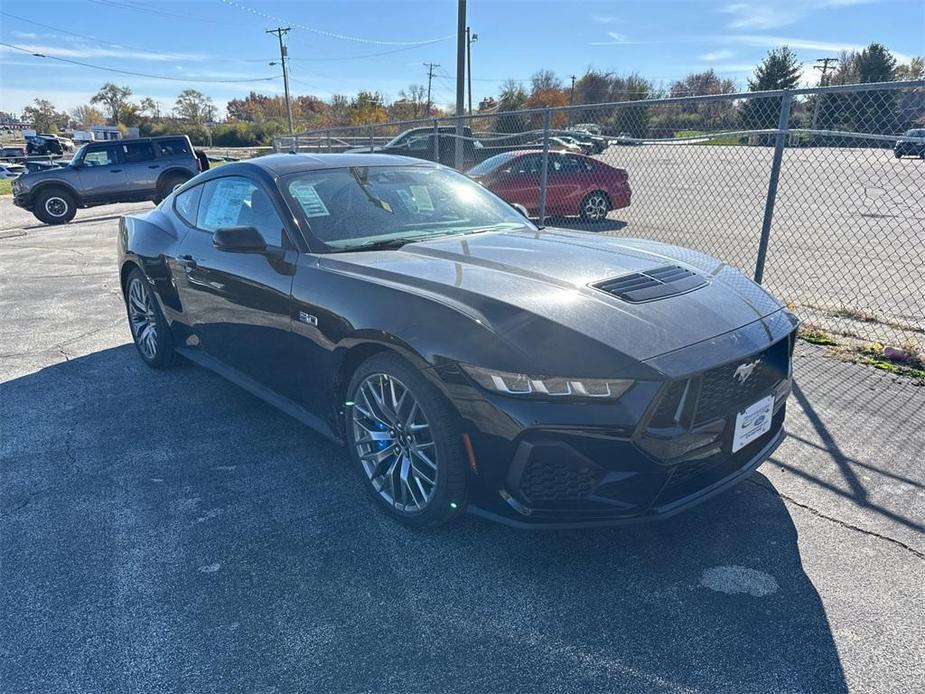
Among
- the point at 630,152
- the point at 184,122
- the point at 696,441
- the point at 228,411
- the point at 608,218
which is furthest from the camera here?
the point at 184,122

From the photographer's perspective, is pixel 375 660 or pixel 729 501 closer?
pixel 375 660

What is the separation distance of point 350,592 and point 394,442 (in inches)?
25.3

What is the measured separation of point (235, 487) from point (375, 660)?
4.69 feet

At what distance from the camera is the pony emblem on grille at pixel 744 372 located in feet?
7.98

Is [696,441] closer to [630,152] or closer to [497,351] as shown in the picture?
[497,351]

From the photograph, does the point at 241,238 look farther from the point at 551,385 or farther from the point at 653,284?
the point at 653,284

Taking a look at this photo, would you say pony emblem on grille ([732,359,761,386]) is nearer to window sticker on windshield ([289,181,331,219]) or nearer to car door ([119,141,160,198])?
window sticker on windshield ([289,181,331,219])

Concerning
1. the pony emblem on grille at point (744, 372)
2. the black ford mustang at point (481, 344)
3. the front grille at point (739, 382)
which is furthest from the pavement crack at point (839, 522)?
the pony emblem on grille at point (744, 372)

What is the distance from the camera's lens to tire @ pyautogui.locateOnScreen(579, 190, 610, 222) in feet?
36.6

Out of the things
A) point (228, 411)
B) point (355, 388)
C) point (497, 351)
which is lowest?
point (228, 411)

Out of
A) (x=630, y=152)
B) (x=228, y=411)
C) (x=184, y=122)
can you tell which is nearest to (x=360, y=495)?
(x=228, y=411)

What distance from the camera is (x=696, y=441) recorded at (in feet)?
7.54

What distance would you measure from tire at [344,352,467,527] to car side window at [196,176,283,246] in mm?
1057

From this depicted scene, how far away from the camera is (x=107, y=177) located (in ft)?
53.6
